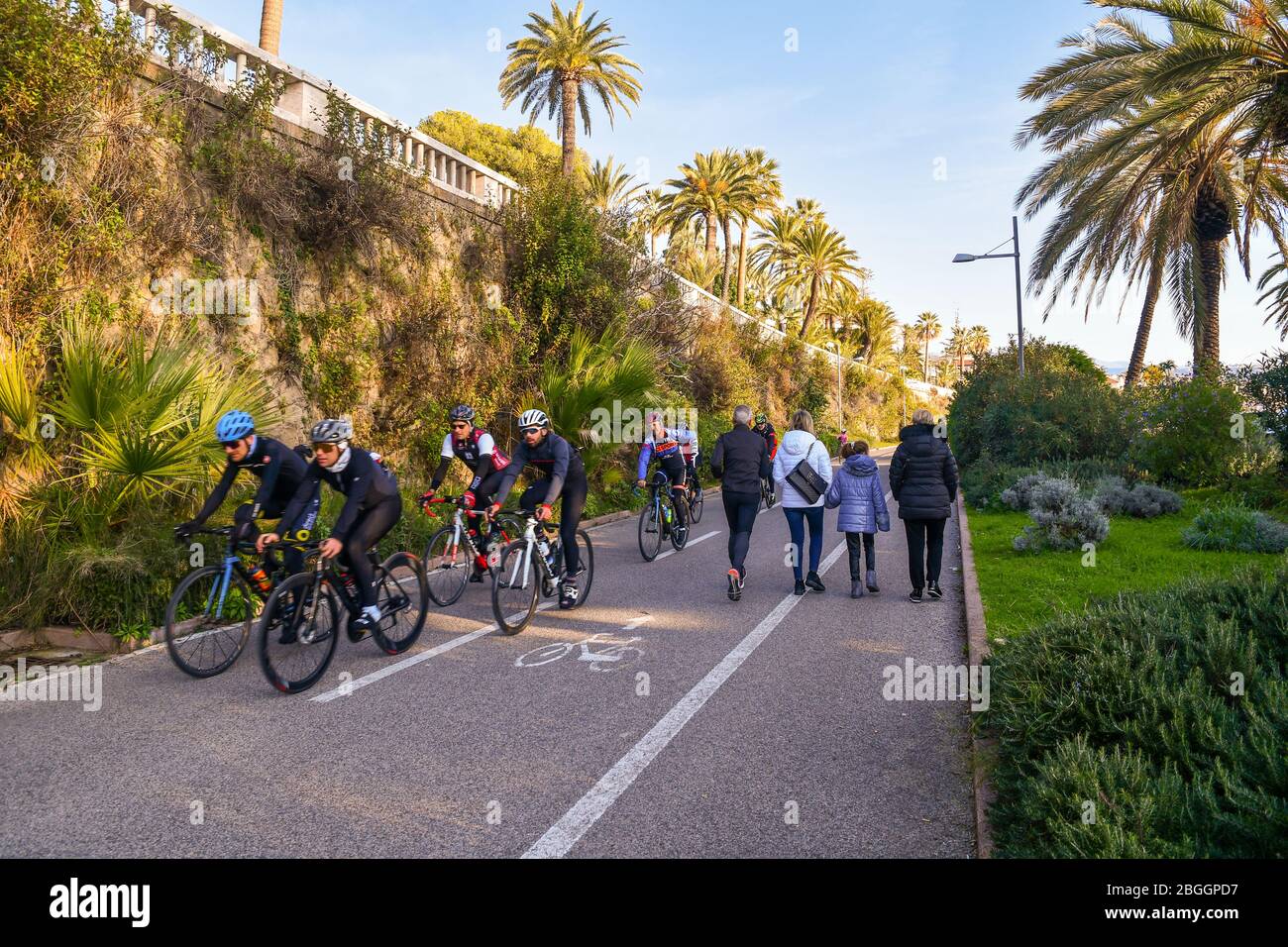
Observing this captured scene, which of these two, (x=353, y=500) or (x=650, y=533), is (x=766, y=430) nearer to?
(x=650, y=533)

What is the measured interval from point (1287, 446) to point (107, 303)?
16932 millimetres

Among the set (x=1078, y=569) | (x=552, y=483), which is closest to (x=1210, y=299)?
(x=1078, y=569)

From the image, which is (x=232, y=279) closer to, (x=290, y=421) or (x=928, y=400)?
(x=290, y=421)

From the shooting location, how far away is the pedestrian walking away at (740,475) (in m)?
9.42

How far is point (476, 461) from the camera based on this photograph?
9.07 meters

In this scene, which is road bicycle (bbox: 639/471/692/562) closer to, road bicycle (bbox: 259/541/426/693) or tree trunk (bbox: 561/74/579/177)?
road bicycle (bbox: 259/541/426/693)

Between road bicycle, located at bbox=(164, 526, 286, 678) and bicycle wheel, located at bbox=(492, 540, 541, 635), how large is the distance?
6.09 feet

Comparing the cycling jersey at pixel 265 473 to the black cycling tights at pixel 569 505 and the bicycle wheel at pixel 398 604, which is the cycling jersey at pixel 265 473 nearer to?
the bicycle wheel at pixel 398 604

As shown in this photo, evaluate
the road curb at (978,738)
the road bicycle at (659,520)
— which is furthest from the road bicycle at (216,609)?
the road bicycle at (659,520)

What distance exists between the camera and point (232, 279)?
11.3 metres

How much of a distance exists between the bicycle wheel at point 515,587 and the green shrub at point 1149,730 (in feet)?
13.4

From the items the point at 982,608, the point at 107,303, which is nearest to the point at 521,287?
the point at 107,303

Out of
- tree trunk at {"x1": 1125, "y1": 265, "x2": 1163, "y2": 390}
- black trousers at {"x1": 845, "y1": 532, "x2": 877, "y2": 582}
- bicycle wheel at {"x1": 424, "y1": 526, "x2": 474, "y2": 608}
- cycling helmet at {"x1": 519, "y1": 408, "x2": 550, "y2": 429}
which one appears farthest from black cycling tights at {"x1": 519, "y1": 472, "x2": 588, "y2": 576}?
tree trunk at {"x1": 1125, "y1": 265, "x2": 1163, "y2": 390}
